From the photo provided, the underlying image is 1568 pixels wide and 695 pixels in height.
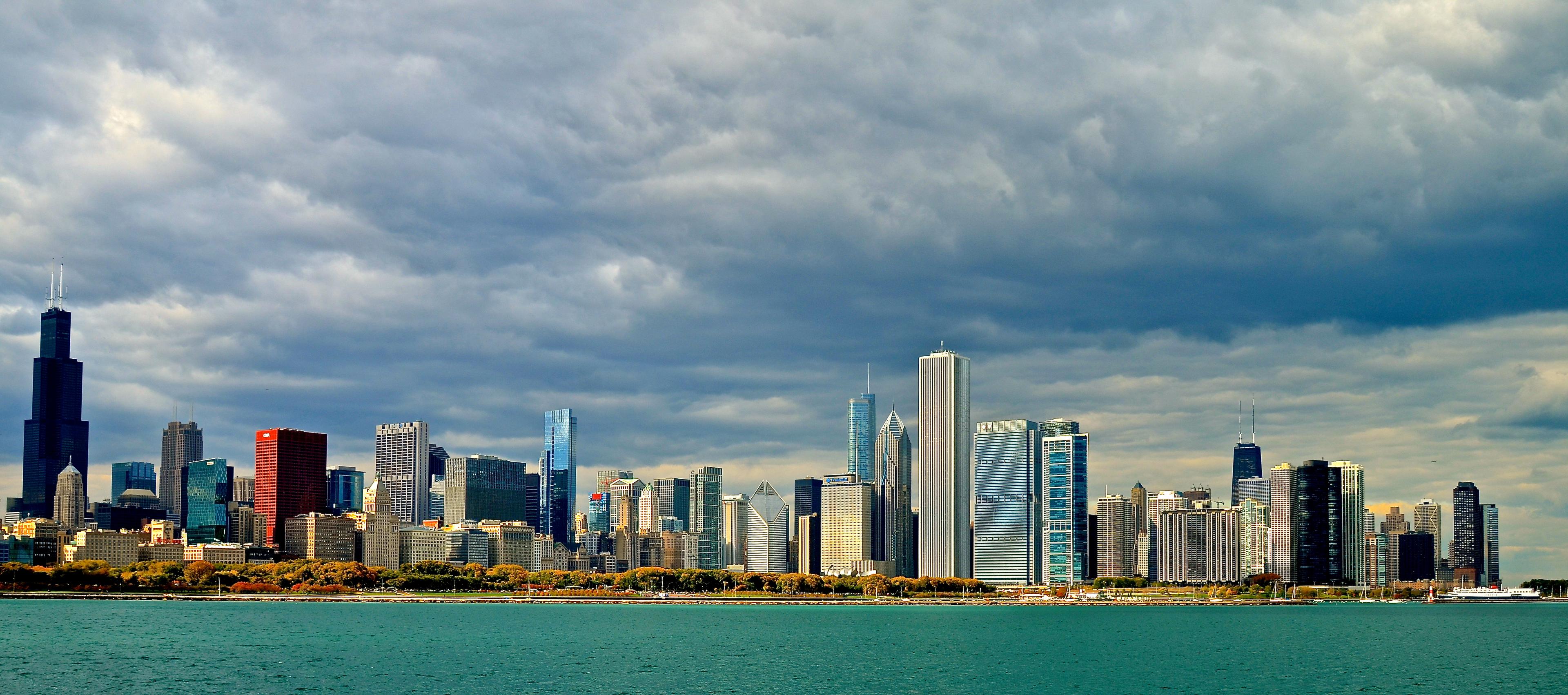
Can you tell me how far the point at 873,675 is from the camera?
121750 millimetres

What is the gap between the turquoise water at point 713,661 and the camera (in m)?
110

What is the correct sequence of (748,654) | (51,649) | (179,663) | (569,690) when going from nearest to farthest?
1. (569,690)
2. (179,663)
3. (51,649)
4. (748,654)

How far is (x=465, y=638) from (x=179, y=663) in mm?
43476

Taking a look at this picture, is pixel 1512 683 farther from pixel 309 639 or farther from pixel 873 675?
pixel 309 639

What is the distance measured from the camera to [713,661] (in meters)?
133

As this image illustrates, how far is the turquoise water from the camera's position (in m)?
110

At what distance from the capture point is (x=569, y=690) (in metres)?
104

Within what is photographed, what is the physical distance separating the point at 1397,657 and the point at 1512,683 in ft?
98.3

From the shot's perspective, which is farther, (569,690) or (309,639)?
(309,639)

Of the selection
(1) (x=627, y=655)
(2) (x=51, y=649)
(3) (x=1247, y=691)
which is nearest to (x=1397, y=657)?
(3) (x=1247, y=691)

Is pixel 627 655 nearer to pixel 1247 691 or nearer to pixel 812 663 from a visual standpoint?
pixel 812 663

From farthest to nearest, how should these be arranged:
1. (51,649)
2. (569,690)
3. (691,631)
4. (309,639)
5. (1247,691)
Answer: (691,631)
(309,639)
(51,649)
(1247,691)
(569,690)

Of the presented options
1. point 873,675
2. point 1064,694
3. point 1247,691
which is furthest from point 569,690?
point 1247,691

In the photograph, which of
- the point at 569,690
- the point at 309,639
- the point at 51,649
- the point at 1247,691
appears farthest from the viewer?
the point at 309,639
